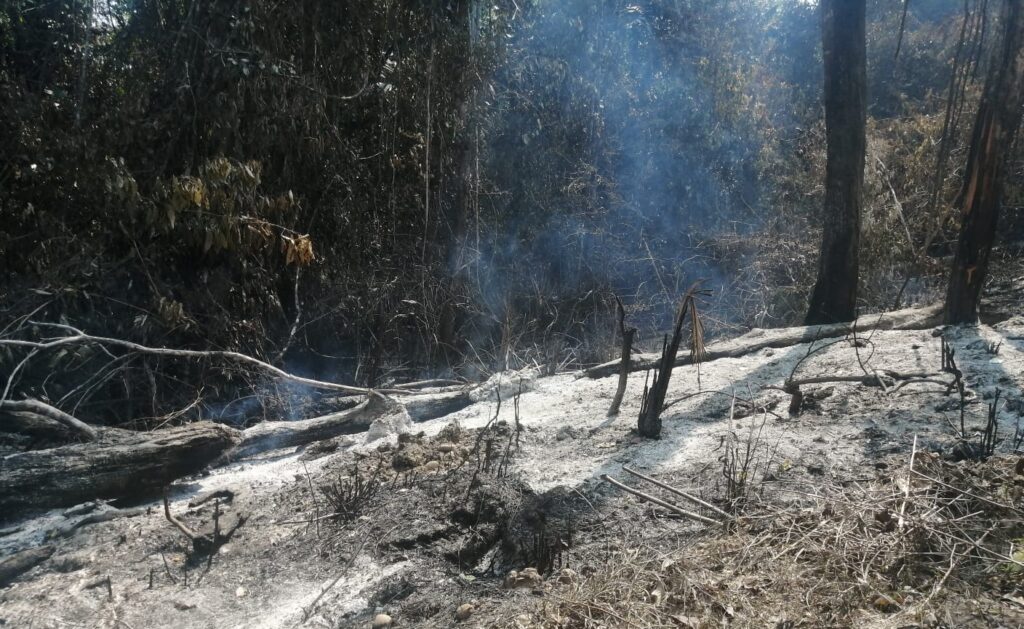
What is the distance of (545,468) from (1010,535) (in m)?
1.93

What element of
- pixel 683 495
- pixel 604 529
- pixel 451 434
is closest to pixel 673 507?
pixel 683 495

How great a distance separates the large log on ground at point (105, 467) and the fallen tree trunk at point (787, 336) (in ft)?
8.55

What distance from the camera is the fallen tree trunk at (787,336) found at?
5.45 meters

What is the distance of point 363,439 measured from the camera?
4.83 meters

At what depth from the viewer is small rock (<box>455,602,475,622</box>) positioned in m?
3.03

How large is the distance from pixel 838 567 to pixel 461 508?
1642mm

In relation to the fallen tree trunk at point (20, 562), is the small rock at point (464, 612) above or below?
below

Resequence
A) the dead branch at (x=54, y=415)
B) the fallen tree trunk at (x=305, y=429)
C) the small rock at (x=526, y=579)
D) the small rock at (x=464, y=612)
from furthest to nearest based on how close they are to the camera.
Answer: the fallen tree trunk at (x=305, y=429)
the dead branch at (x=54, y=415)
the small rock at (x=526, y=579)
the small rock at (x=464, y=612)

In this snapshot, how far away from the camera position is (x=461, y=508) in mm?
3725

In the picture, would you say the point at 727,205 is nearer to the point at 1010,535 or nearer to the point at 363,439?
the point at 363,439

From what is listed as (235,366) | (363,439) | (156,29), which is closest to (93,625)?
(363,439)

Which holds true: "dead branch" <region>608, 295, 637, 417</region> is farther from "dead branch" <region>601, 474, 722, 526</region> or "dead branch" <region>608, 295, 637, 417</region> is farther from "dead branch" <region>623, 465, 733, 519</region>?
"dead branch" <region>601, 474, 722, 526</region>

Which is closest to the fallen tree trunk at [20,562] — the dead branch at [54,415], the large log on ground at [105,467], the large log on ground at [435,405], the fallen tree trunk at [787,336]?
the large log on ground at [105,467]

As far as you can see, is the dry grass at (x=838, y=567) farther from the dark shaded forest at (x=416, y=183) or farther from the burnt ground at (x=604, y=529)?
the dark shaded forest at (x=416, y=183)
